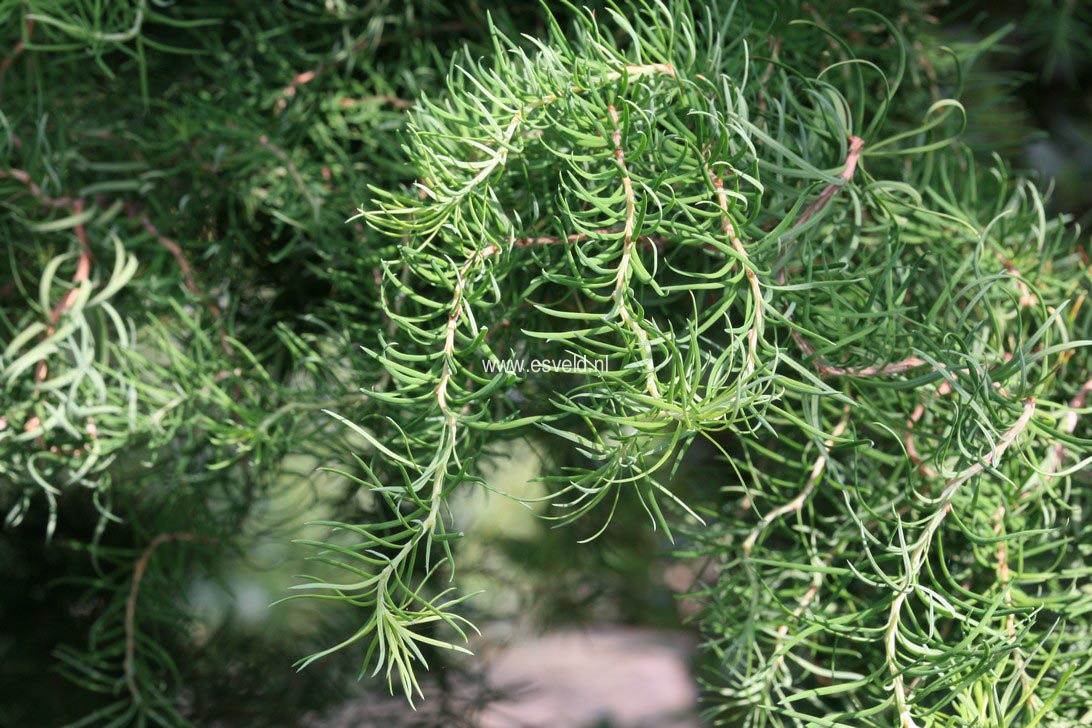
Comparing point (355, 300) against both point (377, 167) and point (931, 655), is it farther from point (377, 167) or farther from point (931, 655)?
point (931, 655)

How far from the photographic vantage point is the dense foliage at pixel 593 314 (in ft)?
0.54

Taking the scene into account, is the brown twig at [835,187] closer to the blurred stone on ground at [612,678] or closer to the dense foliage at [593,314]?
the dense foliage at [593,314]

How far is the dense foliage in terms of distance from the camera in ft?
0.54

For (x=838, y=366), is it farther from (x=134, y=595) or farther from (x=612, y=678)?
(x=612, y=678)

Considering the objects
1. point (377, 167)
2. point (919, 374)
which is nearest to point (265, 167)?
point (377, 167)

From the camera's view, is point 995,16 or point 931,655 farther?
point 995,16

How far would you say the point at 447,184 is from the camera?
0.19 m

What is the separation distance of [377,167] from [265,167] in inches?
1.3

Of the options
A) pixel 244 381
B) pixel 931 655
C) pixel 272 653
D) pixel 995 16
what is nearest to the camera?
pixel 931 655

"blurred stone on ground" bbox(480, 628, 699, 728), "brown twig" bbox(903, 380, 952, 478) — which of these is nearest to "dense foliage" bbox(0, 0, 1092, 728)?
"brown twig" bbox(903, 380, 952, 478)

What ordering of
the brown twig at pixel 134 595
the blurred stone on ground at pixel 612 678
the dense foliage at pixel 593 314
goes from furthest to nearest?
the blurred stone on ground at pixel 612 678 < the brown twig at pixel 134 595 < the dense foliage at pixel 593 314

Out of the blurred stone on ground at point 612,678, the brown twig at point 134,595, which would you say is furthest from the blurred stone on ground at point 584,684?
the brown twig at point 134,595

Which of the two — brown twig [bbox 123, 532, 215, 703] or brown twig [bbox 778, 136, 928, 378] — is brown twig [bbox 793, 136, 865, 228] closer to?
brown twig [bbox 778, 136, 928, 378]

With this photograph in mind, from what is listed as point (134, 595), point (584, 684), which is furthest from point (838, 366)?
point (584, 684)
